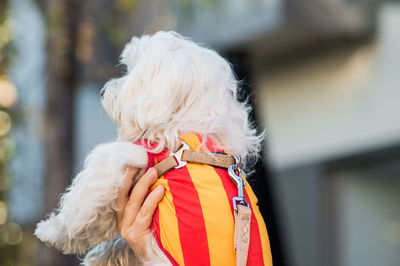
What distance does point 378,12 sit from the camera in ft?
29.7

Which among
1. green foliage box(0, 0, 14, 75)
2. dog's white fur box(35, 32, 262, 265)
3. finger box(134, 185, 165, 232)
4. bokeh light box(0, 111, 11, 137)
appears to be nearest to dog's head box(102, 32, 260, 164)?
dog's white fur box(35, 32, 262, 265)

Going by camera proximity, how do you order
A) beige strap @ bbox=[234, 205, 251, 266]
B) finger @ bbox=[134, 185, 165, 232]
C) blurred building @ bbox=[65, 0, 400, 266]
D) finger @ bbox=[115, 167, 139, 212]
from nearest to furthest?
beige strap @ bbox=[234, 205, 251, 266]
finger @ bbox=[134, 185, 165, 232]
finger @ bbox=[115, 167, 139, 212]
blurred building @ bbox=[65, 0, 400, 266]

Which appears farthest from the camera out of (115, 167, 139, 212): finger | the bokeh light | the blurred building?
the blurred building

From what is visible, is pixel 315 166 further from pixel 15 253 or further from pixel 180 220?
pixel 180 220

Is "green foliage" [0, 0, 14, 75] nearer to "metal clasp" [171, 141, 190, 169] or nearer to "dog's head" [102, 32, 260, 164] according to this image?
"dog's head" [102, 32, 260, 164]

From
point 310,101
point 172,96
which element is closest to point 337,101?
point 310,101

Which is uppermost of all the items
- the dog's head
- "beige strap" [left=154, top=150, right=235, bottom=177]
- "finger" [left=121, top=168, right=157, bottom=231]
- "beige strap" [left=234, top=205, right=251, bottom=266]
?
the dog's head

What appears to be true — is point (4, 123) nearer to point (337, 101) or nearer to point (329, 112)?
point (329, 112)

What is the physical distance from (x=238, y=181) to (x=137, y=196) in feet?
1.36

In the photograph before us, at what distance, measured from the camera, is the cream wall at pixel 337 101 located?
8789 millimetres

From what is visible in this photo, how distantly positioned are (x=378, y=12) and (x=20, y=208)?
8123mm

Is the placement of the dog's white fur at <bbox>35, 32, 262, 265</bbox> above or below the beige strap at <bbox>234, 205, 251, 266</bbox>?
above

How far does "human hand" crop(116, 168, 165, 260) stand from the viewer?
8.23ft

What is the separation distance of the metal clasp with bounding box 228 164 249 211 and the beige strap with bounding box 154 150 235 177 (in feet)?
0.12
